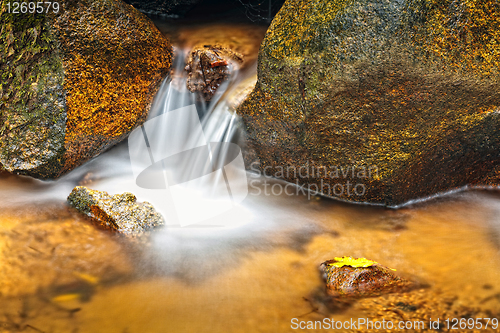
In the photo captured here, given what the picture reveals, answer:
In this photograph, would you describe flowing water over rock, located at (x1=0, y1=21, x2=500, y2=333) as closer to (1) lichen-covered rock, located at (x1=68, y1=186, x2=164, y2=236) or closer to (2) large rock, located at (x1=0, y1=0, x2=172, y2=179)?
(1) lichen-covered rock, located at (x1=68, y1=186, x2=164, y2=236)

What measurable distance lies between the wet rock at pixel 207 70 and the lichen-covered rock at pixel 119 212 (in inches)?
66.8

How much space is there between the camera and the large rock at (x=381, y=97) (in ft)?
11.0

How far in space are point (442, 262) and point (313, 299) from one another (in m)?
1.14

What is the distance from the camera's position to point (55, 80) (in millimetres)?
4168

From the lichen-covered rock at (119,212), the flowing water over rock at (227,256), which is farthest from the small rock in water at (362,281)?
the lichen-covered rock at (119,212)

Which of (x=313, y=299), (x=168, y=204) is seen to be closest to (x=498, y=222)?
(x=313, y=299)

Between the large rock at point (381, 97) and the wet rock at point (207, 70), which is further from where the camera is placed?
the wet rock at point (207, 70)

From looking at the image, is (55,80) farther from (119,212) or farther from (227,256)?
(227,256)

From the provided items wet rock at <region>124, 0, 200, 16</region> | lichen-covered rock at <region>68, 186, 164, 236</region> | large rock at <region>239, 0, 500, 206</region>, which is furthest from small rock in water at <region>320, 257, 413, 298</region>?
wet rock at <region>124, 0, 200, 16</region>

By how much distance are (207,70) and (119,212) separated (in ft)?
6.79

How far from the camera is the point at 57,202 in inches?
159

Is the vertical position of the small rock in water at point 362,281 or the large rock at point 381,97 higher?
the large rock at point 381,97

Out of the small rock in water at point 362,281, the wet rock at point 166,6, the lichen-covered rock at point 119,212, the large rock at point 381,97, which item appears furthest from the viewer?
the wet rock at point 166,6

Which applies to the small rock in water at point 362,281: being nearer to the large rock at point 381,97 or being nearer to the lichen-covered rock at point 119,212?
the large rock at point 381,97
